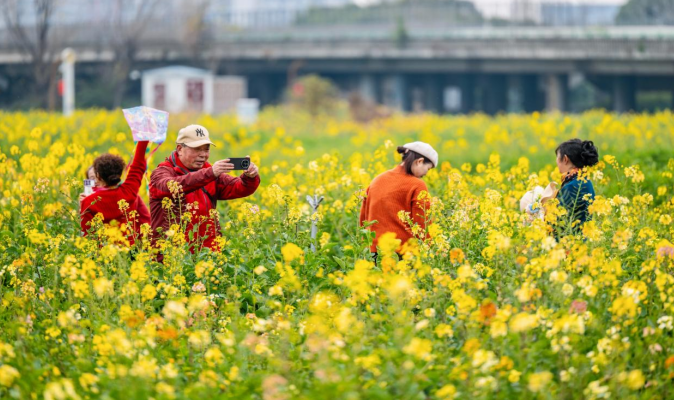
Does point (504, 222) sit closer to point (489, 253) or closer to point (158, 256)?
point (489, 253)

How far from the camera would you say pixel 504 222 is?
7.16 meters

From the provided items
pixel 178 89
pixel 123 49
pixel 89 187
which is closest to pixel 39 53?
pixel 178 89

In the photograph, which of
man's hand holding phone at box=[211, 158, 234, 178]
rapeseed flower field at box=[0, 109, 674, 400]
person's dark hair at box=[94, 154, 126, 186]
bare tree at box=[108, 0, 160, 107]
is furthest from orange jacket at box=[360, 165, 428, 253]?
bare tree at box=[108, 0, 160, 107]

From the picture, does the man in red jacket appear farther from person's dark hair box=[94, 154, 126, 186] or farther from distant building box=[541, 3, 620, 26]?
distant building box=[541, 3, 620, 26]

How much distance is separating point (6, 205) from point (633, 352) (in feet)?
18.2

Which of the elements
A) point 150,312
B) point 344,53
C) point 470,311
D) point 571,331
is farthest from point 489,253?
point 344,53

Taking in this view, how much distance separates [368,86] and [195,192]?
46.0m

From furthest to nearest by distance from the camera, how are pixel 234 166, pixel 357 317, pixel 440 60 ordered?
pixel 440 60, pixel 234 166, pixel 357 317

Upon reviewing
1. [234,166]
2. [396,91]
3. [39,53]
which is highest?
[234,166]

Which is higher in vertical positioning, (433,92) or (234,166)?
(234,166)

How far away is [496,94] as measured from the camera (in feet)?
166

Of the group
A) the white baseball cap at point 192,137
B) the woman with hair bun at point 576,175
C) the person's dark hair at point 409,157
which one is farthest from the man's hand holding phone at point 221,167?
the woman with hair bun at point 576,175

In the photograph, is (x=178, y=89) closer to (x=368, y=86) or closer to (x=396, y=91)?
(x=368, y=86)

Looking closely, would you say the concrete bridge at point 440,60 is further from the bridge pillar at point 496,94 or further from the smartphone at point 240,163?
the smartphone at point 240,163
